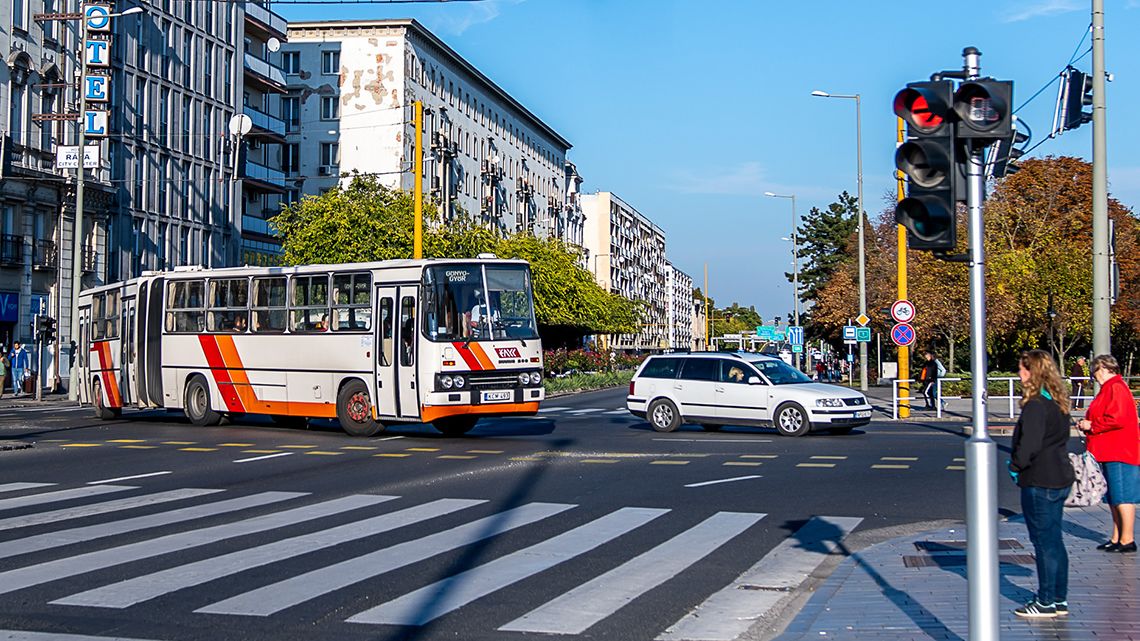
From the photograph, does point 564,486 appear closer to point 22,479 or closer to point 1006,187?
point 22,479

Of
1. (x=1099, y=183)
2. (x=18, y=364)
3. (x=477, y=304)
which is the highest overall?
(x=1099, y=183)

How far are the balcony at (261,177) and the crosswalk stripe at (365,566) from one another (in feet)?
183

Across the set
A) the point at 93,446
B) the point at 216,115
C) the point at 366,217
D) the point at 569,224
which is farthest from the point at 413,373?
the point at 569,224

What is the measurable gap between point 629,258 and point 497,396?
408 feet

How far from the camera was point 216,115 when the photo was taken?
210 ft

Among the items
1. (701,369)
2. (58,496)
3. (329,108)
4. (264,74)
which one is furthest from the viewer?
(329,108)

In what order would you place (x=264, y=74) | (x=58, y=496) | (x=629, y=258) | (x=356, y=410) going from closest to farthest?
(x=58, y=496)
(x=356, y=410)
(x=264, y=74)
(x=629, y=258)

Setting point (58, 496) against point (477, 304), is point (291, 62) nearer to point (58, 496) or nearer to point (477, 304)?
point (477, 304)

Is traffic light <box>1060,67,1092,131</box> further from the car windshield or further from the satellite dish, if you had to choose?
the satellite dish

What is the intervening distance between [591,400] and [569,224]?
72620 millimetres

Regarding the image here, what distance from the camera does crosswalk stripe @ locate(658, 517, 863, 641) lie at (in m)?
7.80

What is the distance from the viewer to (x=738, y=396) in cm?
2594

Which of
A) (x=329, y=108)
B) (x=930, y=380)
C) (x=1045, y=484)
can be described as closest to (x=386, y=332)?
(x=1045, y=484)

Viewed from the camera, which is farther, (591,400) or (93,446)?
(591,400)
